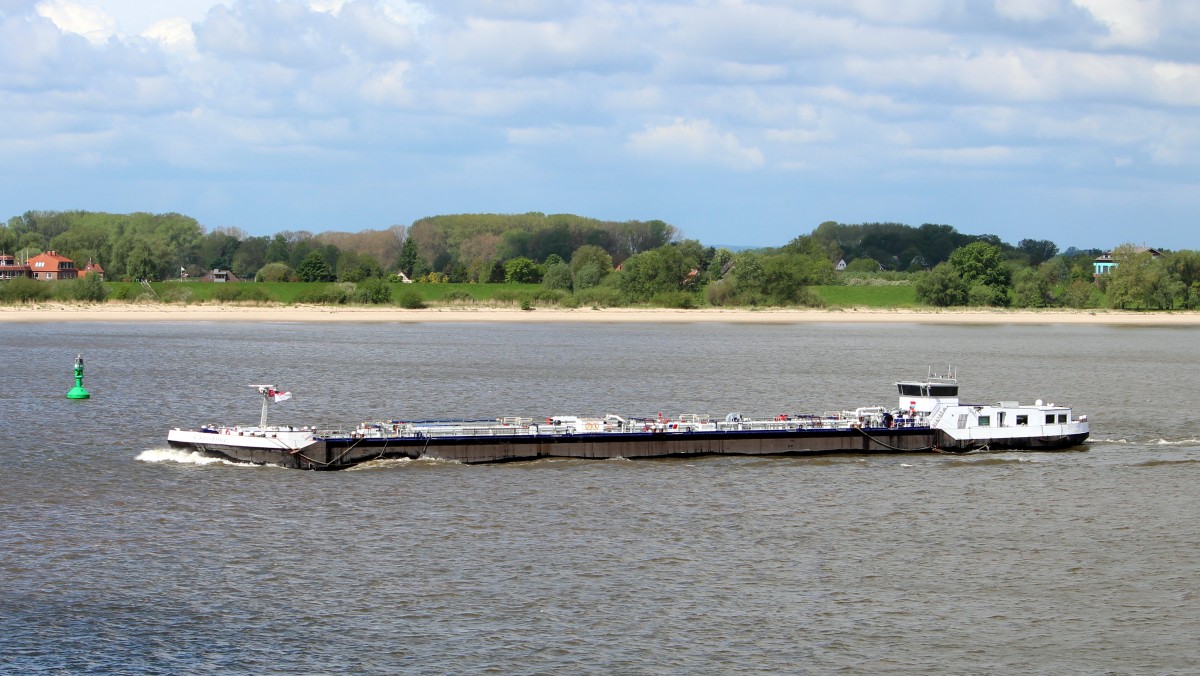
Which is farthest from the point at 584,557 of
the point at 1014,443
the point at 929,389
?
the point at 1014,443

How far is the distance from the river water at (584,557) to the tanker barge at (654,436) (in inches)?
42.9

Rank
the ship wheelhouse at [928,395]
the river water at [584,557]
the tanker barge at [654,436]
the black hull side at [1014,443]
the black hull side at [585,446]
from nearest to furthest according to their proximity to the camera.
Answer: the river water at [584,557], the black hull side at [585,446], the tanker barge at [654,436], the black hull side at [1014,443], the ship wheelhouse at [928,395]

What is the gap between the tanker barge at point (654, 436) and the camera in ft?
181

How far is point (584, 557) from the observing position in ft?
132

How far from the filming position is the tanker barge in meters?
55.2

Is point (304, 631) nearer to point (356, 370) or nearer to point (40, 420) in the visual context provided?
point (40, 420)

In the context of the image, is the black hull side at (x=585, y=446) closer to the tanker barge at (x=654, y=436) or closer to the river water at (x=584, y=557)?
the tanker barge at (x=654, y=436)

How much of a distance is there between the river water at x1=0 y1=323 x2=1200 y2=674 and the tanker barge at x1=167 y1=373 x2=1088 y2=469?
3.57 ft

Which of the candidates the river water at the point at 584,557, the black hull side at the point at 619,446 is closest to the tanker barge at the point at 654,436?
the black hull side at the point at 619,446

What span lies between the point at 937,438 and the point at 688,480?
1597cm

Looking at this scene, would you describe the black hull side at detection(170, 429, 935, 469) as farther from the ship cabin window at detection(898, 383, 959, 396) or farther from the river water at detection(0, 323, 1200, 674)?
the ship cabin window at detection(898, 383, 959, 396)

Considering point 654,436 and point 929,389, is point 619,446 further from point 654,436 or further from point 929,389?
point 929,389

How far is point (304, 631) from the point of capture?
108 ft

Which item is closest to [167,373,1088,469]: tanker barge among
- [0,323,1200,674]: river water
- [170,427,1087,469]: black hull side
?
[170,427,1087,469]: black hull side
